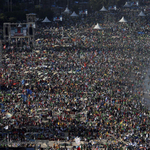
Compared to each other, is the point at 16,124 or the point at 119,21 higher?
the point at 119,21

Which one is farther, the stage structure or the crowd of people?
the stage structure

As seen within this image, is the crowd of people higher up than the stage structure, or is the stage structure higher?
the stage structure

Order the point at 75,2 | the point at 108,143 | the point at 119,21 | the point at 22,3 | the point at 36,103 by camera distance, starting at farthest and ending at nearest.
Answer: the point at 75,2
the point at 22,3
the point at 119,21
the point at 36,103
the point at 108,143

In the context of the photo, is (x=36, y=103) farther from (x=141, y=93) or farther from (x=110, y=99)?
(x=141, y=93)

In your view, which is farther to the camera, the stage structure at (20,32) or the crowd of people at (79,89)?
the stage structure at (20,32)

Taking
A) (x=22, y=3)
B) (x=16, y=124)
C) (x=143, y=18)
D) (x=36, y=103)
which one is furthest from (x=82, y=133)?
(x=22, y=3)

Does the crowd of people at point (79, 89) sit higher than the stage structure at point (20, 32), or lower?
lower

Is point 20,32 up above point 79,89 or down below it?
above

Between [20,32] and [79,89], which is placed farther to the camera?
[20,32]
